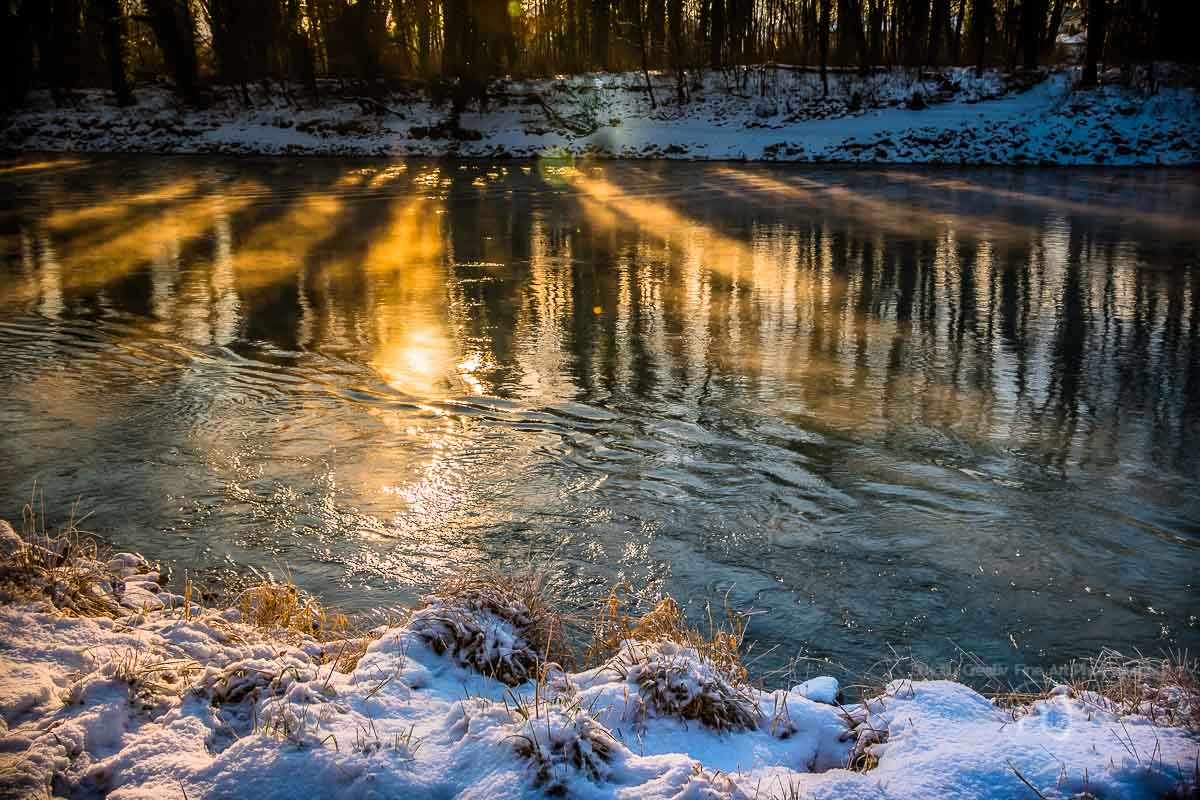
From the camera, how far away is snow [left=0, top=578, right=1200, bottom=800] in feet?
9.05

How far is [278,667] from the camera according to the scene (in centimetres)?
334

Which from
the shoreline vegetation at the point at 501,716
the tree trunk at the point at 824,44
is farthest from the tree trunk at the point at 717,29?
the shoreline vegetation at the point at 501,716

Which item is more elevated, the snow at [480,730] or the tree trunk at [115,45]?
the tree trunk at [115,45]

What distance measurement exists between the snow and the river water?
1.04 m

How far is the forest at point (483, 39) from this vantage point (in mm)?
39500

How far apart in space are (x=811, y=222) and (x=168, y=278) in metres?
12.2

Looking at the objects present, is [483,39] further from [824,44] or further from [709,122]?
[824,44]

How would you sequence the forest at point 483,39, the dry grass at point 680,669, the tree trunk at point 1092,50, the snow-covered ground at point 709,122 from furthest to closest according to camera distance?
the forest at point 483,39 → the tree trunk at point 1092,50 → the snow-covered ground at point 709,122 → the dry grass at point 680,669

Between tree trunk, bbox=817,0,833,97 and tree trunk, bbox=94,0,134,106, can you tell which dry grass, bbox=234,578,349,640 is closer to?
tree trunk, bbox=817,0,833,97

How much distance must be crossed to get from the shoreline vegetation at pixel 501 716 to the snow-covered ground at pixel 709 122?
1207 inches

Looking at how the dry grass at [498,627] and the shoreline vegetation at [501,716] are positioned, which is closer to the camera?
the shoreline vegetation at [501,716]

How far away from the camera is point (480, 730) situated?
2998mm

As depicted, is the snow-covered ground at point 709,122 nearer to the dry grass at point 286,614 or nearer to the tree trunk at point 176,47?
the tree trunk at point 176,47

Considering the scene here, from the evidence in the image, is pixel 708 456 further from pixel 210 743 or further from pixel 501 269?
pixel 501 269
